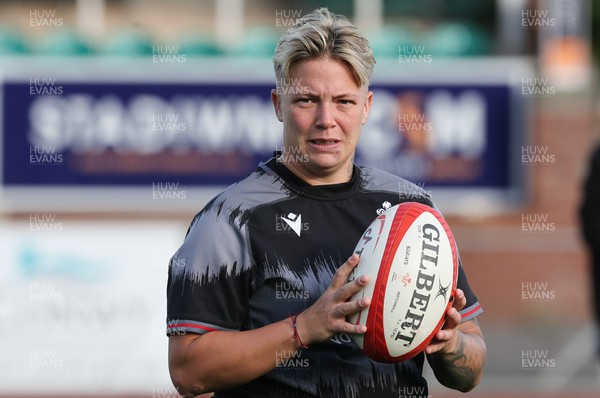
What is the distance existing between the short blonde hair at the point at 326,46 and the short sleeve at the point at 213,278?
19.2 inches

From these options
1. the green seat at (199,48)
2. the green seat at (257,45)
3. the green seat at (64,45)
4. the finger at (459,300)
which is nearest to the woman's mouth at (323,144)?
the finger at (459,300)

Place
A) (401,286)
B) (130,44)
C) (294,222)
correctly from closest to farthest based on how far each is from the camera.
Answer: (401,286) < (294,222) < (130,44)

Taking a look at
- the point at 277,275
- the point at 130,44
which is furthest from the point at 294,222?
the point at 130,44

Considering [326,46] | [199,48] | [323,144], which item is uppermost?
[199,48]

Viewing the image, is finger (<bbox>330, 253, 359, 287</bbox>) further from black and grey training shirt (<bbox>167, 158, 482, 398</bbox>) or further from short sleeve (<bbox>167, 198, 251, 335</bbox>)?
short sleeve (<bbox>167, 198, 251, 335</bbox>)

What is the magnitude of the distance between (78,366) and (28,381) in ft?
1.52

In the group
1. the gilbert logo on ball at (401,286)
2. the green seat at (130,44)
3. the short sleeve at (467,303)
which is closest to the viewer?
the gilbert logo on ball at (401,286)

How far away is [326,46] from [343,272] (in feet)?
2.20

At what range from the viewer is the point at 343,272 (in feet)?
10.2

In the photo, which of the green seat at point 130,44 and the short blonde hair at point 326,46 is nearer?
the short blonde hair at point 326,46

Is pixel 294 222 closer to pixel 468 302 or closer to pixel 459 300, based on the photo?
pixel 459 300

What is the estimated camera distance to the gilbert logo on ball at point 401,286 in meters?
3.16

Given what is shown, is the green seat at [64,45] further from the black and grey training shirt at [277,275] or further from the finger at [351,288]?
the finger at [351,288]

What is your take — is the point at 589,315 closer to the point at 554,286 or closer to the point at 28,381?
the point at 554,286
